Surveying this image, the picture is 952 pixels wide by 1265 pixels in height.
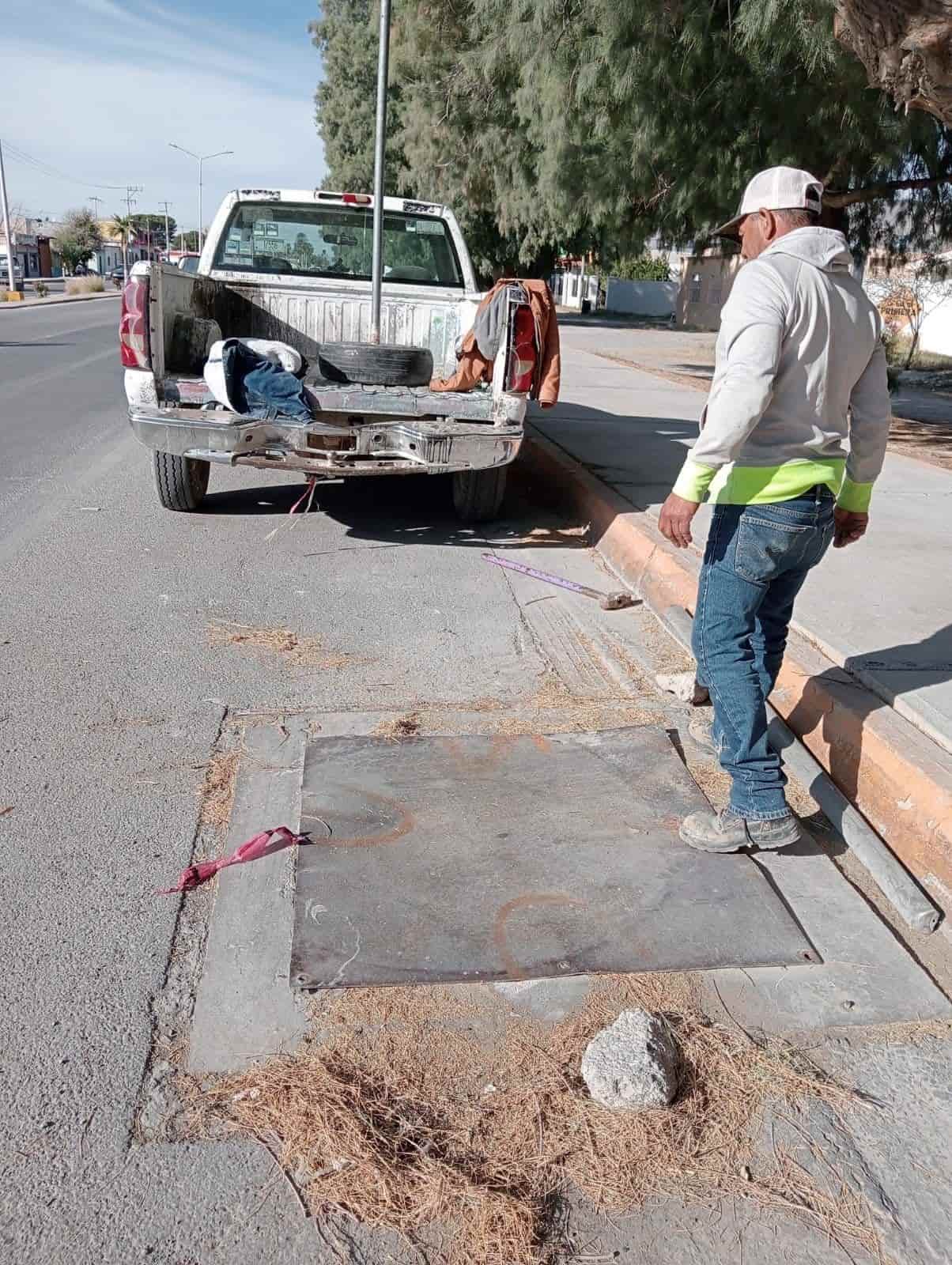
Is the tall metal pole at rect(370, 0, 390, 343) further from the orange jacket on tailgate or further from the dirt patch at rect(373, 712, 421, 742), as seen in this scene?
the dirt patch at rect(373, 712, 421, 742)

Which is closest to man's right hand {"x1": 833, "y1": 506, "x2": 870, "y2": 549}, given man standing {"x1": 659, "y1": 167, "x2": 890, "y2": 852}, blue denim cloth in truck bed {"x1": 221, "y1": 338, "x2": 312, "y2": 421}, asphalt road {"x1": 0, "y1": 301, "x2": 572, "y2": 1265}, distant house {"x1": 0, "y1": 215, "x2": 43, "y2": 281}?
man standing {"x1": 659, "y1": 167, "x2": 890, "y2": 852}

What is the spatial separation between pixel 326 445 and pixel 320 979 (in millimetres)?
4153

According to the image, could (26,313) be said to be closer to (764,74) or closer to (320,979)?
(764,74)

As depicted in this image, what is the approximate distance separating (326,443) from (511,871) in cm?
373

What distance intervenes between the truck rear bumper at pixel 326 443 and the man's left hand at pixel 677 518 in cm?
324

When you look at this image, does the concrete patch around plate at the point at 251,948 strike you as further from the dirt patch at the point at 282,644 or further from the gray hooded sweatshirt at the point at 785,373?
the gray hooded sweatshirt at the point at 785,373

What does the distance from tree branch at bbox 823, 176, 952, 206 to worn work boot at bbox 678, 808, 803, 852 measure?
31.5ft

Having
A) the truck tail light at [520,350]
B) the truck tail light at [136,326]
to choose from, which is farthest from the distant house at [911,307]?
the truck tail light at [136,326]

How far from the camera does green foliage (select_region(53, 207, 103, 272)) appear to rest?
96.3 metres

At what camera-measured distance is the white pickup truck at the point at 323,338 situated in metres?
6.22

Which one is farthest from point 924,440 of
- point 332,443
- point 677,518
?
point 677,518

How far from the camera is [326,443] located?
6293mm

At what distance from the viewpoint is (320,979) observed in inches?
105

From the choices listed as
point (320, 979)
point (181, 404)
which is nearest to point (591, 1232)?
point (320, 979)
